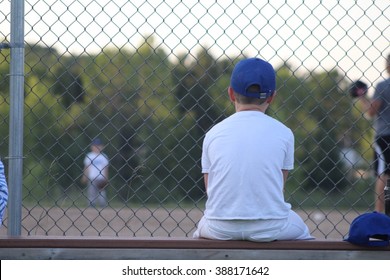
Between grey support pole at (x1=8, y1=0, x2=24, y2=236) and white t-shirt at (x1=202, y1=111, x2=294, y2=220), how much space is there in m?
0.97

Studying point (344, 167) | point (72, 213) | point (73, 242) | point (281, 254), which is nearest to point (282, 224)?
point (281, 254)

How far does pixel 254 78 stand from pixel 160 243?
93cm

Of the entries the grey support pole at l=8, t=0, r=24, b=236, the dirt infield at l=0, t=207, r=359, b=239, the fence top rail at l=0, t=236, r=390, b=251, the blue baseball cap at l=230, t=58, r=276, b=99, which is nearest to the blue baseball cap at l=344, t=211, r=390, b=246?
the fence top rail at l=0, t=236, r=390, b=251

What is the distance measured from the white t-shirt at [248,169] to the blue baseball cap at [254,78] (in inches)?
4.8

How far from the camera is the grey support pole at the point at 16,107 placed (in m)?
4.55

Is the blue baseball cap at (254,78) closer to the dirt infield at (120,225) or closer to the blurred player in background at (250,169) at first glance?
the blurred player in background at (250,169)

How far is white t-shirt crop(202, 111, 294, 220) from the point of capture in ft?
14.2

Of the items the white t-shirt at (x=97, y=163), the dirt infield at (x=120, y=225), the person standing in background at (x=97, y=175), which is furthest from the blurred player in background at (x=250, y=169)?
the white t-shirt at (x=97, y=163)

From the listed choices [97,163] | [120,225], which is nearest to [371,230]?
[120,225]

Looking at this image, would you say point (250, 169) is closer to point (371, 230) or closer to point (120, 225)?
point (371, 230)

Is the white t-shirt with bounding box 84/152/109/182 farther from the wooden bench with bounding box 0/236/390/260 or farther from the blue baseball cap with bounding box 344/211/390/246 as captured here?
the blue baseball cap with bounding box 344/211/390/246

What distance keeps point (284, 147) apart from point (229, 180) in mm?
321

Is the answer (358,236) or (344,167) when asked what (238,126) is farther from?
(344,167)

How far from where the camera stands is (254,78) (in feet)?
14.5
